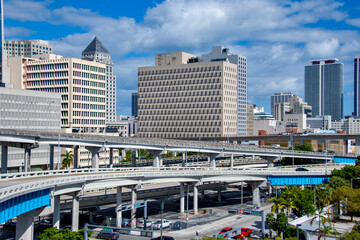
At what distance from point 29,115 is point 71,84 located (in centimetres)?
3377

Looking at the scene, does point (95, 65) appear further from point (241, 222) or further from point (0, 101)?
point (241, 222)

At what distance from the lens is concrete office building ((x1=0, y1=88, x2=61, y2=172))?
5108 inches

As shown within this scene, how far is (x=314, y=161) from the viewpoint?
18200 cm

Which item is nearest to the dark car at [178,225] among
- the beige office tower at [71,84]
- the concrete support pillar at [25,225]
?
the concrete support pillar at [25,225]

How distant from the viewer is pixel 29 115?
138000mm

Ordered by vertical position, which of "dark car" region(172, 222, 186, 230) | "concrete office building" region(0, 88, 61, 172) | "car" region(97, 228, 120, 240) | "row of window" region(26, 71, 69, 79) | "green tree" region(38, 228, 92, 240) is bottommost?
"dark car" region(172, 222, 186, 230)

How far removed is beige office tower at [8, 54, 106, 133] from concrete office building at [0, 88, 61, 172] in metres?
16.9

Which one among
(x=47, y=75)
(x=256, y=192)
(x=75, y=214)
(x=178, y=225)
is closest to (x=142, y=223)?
(x=178, y=225)

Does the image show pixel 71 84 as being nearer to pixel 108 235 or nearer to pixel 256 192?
pixel 256 192

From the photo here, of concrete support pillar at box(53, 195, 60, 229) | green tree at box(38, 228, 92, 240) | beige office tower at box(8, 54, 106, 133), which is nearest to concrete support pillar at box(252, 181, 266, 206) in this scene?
concrete support pillar at box(53, 195, 60, 229)

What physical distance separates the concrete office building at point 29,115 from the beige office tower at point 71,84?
1686 centimetres

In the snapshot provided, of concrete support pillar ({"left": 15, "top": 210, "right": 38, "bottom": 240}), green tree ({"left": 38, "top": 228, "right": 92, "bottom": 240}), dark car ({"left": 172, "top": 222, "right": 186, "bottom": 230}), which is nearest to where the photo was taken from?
green tree ({"left": 38, "top": 228, "right": 92, "bottom": 240})

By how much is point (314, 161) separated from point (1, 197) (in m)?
153

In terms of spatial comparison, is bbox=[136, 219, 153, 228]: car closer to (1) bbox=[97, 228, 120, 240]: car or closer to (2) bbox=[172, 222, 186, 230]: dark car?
(2) bbox=[172, 222, 186, 230]: dark car
